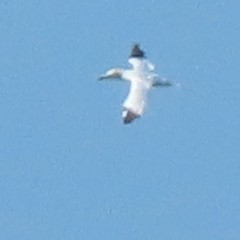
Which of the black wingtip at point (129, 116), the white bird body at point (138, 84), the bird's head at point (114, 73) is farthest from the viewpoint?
the bird's head at point (114, 73)

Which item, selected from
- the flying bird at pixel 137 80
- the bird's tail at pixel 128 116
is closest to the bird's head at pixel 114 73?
the flying bird at pixel 137 80

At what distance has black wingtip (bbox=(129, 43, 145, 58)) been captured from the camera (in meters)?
77.2

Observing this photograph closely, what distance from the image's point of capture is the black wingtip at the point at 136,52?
77188 mm

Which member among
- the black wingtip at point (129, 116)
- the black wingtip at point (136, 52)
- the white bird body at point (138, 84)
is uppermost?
the black wingtip at point (136, 52)

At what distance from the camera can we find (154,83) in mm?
74938

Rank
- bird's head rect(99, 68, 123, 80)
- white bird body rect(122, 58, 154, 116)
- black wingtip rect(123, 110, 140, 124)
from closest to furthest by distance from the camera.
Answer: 1. black wingtip rect(123, 110, 140, 124)
2. white bird body rect(122, 58, 154, 116)
3. bird's head rect(99, 68, 123, 80)

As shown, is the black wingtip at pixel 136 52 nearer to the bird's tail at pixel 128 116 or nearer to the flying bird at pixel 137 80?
the flying bird at pixel 137 80

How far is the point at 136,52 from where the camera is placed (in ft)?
254

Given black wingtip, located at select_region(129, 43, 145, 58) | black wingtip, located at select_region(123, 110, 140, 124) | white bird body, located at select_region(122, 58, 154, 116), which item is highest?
black wingtip, located at select_region(129, 43, 145, 58)

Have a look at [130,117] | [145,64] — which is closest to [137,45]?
[145,64]

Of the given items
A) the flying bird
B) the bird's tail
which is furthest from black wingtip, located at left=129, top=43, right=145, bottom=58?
the bird's tail

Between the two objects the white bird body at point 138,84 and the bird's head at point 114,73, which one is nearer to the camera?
the white bird body at point 138,84

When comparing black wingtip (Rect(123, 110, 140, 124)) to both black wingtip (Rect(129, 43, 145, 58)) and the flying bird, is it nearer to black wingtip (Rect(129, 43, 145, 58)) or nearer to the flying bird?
the flying bird

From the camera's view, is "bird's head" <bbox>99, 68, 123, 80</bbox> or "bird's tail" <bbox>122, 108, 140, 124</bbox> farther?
"bird's head" <bbox>99, 68, 123, 80</bbox>
